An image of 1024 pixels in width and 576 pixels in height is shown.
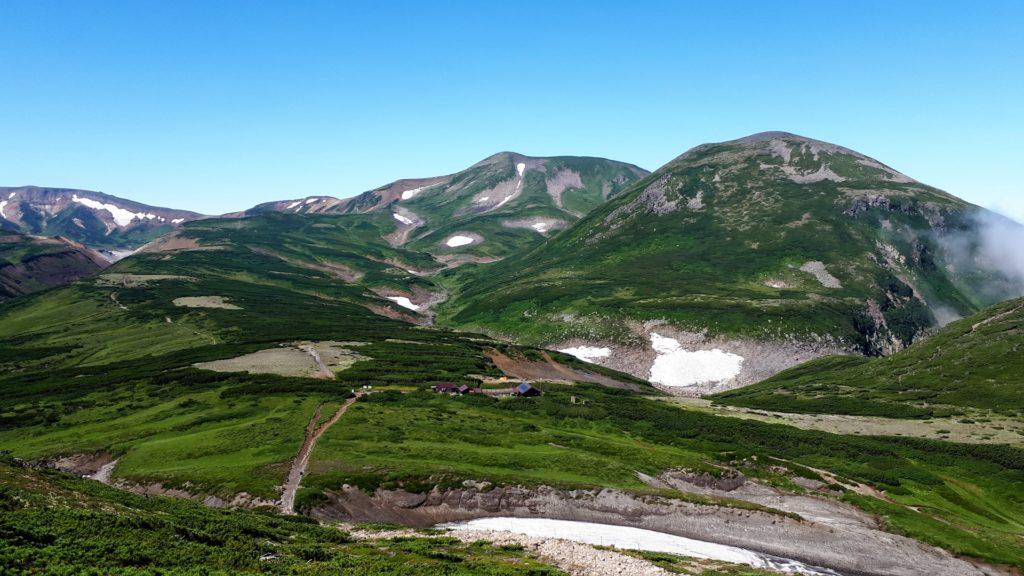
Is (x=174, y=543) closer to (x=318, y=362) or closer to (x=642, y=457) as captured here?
(x=642, y=457)

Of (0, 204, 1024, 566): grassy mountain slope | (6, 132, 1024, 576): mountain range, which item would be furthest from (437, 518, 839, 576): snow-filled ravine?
(0, 204, 1024, 566): grassy mountain slope

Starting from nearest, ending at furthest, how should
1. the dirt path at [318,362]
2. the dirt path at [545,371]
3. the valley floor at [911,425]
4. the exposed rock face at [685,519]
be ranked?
1. the exposed rock face at [685,519]
2. the valley floor at [911,425]
3. the dirt path at [318,362]
4. the dirt path at [545,371]

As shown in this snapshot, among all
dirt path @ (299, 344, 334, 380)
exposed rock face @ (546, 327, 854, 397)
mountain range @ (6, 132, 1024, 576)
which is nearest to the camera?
mountain range @ (6, 132, 1024, 576)

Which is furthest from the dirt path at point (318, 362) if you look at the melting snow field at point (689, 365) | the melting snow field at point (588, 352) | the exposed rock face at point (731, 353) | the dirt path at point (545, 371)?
the melting snow field at point (689, 365)

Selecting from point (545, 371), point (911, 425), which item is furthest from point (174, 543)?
point (911, 425)

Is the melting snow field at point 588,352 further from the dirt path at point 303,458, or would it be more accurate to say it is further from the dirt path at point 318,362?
the dirt path at point 303,458

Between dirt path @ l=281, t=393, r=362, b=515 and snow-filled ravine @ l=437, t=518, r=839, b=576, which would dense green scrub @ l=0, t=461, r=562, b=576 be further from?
snow-filled ravine @ l=437, t=518, r=839, b=576
